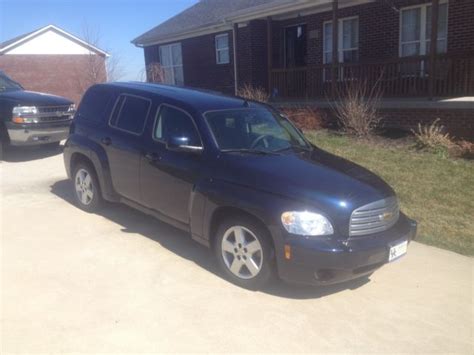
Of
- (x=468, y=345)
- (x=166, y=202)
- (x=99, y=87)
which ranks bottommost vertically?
(x=468, y=345)

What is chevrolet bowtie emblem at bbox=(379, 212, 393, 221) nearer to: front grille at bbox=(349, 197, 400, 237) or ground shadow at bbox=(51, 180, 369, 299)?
front grille at bbox=(349, 197, 400, 237)

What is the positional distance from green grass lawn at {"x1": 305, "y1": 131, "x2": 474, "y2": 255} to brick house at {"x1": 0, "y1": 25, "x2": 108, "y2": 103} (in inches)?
1098

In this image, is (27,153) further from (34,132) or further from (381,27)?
(381,27)

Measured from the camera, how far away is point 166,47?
23.2 meters

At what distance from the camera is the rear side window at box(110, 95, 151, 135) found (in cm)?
546

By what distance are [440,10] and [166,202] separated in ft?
35.8

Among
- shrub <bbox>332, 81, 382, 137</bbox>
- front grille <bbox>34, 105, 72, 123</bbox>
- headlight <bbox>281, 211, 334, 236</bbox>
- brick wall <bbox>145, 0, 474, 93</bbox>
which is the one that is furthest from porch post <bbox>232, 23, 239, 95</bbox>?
headlight <bbox>281, 211, 334, 236</bbox>

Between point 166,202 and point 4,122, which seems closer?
point 166,202

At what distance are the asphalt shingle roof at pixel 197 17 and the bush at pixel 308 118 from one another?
4831 millimetres

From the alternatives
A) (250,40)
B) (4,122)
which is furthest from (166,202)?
(250,40)

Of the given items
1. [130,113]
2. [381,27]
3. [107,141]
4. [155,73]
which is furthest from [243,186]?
[155,73]

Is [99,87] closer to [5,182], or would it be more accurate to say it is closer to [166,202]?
[166,202]

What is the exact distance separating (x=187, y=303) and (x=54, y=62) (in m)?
34.5

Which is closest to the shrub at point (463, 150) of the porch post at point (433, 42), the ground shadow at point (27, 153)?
the porch post at point (433, 42)
